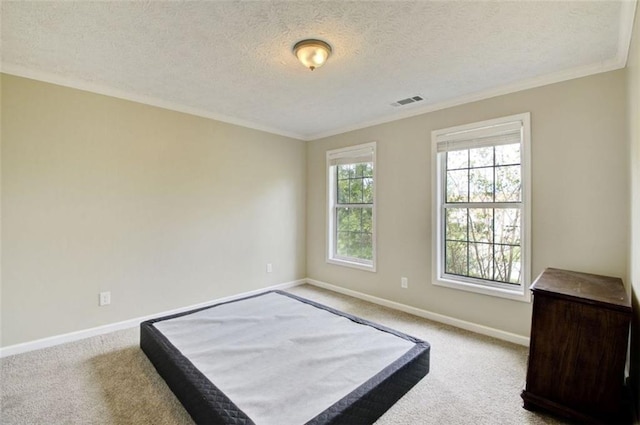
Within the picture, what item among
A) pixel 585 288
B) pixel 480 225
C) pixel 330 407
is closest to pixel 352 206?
pixel 480 225

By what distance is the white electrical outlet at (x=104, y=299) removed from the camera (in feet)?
9.40

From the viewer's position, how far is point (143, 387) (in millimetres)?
1998

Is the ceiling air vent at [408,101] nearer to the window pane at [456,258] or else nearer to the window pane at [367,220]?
the window pane at [367,220]

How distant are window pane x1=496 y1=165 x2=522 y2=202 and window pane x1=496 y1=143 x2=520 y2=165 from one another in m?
0.06

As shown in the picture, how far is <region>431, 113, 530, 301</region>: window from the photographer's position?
2.74 m

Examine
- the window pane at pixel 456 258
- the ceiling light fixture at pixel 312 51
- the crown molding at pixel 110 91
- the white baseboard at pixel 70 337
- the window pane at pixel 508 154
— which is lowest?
the white baseboard at pixel 70 337

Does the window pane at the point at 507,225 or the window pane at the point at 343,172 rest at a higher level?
the window pane at the point at 343,172

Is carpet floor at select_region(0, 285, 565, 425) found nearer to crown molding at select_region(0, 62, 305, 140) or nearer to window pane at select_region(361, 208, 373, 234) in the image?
window pane at select_region(361, 208, 373, 234)

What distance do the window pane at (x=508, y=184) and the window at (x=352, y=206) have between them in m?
1.44

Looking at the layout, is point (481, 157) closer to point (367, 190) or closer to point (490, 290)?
point (490, 290)

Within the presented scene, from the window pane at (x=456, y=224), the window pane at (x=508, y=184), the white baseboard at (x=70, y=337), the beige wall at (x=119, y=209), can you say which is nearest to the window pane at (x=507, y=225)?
the window pane at (x=508, y=184)

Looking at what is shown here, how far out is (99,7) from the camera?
1.72 meters

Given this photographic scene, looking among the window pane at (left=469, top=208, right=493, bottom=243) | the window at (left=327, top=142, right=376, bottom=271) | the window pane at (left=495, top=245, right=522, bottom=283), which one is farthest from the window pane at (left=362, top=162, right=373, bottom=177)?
the window pane at (left=495, top=245, right=522, bottom=283)

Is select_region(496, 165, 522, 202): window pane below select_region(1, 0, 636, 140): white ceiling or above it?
below
